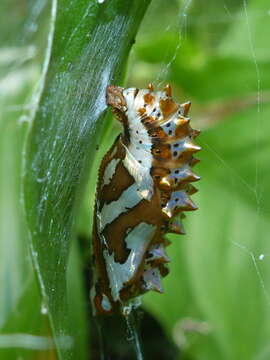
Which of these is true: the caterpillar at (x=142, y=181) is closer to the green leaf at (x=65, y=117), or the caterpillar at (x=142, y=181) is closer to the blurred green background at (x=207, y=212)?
the green leaf at (x=65, y=117)

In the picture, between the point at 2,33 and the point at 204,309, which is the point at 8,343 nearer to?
the point at 204,309

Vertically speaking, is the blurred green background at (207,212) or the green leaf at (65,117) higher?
the green leaf at (65,117)

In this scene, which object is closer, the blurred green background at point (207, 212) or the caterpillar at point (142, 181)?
the caterpillar at point (142, 181)

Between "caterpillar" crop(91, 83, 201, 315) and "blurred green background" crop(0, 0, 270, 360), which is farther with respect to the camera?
"blurred green background" crop(0, 0, 270, 360)

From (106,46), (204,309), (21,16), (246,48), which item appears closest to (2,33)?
(21,16)

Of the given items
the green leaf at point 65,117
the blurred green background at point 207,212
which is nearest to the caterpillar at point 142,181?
the green leaf at point 65,117

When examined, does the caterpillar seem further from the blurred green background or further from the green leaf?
the blurred green background

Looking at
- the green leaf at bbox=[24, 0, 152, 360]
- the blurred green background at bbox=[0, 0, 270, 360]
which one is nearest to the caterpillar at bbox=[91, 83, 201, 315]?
the green leaf at bbox=[24, 0, 152, 360]
